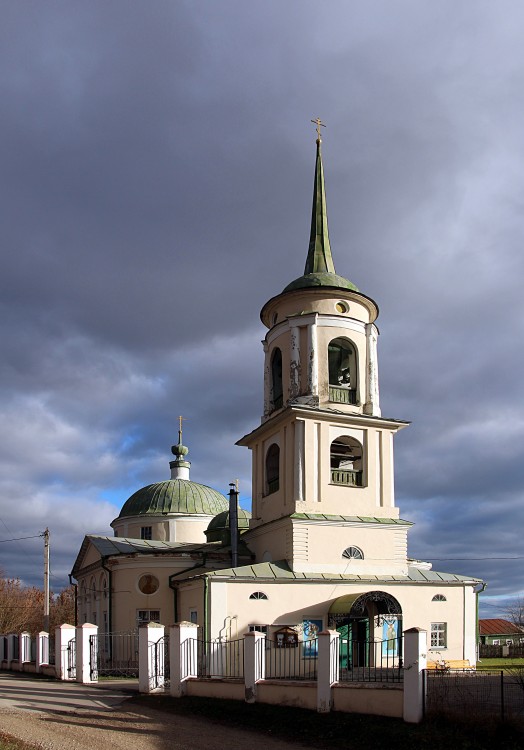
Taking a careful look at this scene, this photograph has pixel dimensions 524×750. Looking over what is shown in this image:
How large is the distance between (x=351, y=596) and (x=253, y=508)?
568 centimetres

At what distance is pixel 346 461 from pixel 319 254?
7.38 meters

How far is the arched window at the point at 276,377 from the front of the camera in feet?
89.4

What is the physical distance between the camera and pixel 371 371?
2664cm

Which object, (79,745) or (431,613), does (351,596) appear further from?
(79,745)

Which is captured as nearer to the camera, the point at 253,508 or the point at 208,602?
the point at 208,602

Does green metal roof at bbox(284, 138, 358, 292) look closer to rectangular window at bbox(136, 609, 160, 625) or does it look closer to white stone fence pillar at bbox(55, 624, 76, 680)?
rectangular window at bbox(136, 609, 160, 625)

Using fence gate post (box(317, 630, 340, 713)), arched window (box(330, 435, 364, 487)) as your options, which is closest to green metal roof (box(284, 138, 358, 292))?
arched window (box(330, 435, 364, 487))

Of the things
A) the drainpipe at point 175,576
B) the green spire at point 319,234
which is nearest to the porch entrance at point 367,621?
the drainpipe at point 175,576

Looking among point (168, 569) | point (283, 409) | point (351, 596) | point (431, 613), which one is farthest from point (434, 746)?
point (168, 569)

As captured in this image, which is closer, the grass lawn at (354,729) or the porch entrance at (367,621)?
the grass lawn at (354,729)

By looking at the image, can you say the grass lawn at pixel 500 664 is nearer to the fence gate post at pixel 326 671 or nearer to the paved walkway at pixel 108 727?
the fence gate post at pixel 326 671

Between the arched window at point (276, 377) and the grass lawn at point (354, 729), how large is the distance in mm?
12417

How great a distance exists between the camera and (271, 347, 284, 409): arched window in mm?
27245

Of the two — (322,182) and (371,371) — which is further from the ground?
(322,182)
